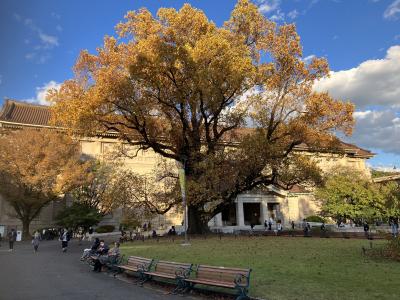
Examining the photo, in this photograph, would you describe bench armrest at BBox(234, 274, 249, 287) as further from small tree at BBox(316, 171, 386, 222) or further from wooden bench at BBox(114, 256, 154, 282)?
small tree at BBox(316, 171, 386, 222)

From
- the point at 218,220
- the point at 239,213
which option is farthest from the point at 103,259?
the point at 239,213

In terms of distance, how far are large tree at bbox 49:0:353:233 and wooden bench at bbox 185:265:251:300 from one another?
15.7m

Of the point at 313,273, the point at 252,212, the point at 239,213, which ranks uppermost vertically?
the point at 252,212

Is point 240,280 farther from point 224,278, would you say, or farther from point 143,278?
point 143,278

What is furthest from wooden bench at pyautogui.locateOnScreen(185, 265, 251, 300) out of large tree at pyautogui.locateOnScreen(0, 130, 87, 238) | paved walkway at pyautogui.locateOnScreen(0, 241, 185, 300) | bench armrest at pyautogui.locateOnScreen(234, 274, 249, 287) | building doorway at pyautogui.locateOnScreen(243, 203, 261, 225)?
building doorway at pyautogui.locateOnScreen(243, 203, 261, 225)

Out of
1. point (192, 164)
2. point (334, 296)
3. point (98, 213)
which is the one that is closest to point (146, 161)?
point (98, 213)

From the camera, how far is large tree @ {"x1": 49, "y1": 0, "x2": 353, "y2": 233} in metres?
24.7

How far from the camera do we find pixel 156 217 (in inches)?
2248

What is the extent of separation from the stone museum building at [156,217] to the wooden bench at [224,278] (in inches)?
1454

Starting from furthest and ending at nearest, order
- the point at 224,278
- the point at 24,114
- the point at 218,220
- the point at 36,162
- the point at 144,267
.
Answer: the point at 218,220, the point at 24,114, the point at 36,162, the point at 144,267, the point at 224,278

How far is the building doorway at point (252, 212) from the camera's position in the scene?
66.7 meters

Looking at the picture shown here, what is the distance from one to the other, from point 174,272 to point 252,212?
187 feet

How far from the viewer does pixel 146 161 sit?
61281mm

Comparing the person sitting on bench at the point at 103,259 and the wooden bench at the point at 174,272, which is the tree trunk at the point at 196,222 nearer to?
the person sitting on bench at the point at 103,259
